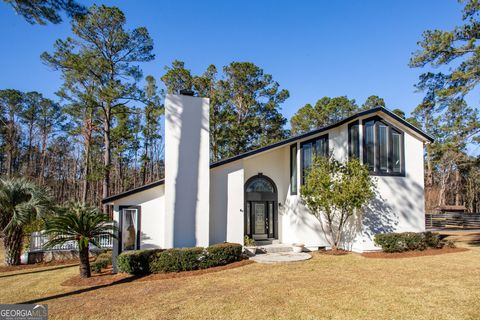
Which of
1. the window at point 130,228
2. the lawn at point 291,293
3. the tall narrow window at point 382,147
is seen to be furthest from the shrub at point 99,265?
the tall narrow window at point 382,147

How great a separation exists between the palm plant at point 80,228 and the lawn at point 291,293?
121cm

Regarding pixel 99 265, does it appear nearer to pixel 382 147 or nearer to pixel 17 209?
pixel 17 209

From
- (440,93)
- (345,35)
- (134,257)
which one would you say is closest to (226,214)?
(134,257)

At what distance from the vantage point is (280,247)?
13742mm

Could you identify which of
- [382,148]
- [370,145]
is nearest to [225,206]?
[370,145]

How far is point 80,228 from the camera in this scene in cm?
977

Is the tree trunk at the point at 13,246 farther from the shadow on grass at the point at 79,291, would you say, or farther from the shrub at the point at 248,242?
the shrub at the point at 248,242

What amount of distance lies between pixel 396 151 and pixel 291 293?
923 cm

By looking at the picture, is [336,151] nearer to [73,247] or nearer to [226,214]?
[226,214]

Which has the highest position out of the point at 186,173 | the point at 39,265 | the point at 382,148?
the point at 382,148

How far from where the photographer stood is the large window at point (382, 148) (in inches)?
523

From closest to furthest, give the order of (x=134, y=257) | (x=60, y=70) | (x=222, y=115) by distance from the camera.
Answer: (x=134, y=257) → (x=60, y=70) → (x=222, y=115)

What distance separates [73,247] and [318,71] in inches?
628

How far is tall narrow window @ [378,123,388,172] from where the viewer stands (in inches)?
530
